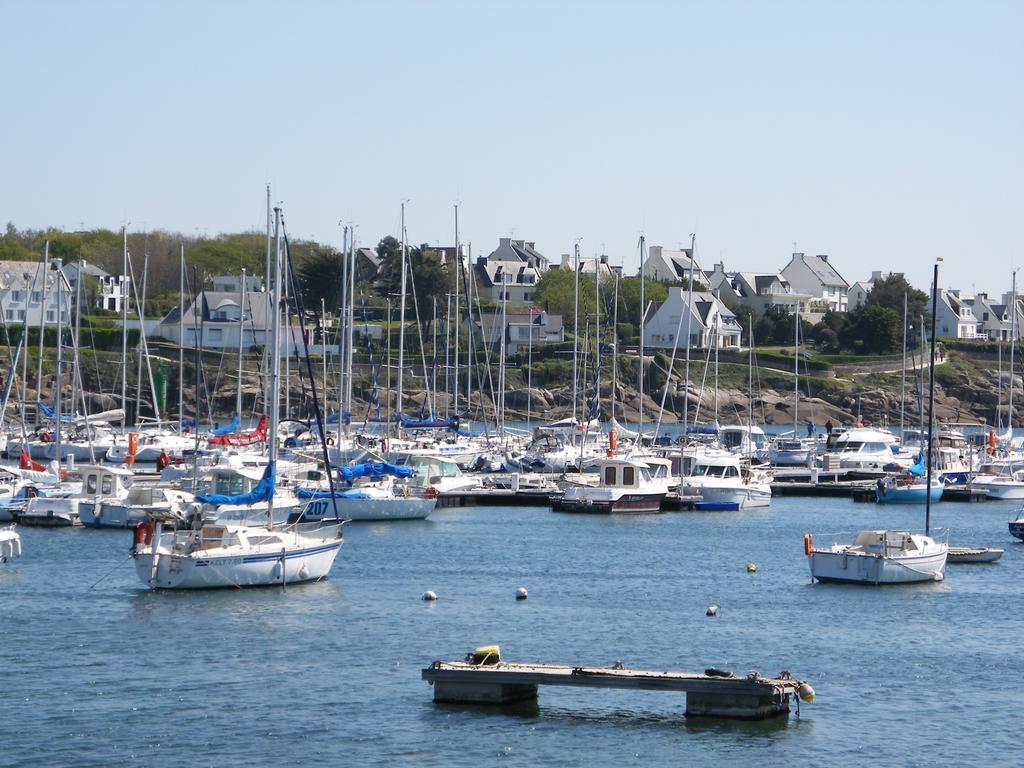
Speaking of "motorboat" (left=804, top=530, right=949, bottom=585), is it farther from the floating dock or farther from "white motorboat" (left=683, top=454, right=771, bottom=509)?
"white motorboat" (left=683, top=454, right=771, bottom=509)

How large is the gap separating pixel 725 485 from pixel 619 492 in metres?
5.86

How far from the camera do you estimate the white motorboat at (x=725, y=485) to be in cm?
6488

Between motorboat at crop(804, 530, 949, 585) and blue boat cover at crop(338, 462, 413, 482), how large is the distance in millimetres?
21443

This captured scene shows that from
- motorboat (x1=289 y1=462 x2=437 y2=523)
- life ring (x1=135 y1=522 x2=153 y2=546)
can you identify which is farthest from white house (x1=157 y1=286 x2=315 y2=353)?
life ring (x1=135 y1=522 x2=153 y2=546)

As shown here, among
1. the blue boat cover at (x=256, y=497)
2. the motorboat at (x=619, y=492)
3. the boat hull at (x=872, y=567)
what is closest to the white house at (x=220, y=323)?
the motorboat at (x=619, y=492)

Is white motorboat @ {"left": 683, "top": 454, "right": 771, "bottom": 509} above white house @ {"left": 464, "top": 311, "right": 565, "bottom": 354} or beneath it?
beneath

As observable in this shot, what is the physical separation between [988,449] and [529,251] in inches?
3930

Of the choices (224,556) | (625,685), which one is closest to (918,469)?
(224,556)

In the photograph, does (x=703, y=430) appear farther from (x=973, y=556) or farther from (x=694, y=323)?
(x=694, y=323)

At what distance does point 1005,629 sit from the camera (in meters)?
37.4

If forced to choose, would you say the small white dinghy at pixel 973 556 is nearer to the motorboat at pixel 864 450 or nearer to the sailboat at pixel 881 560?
the sailboat at pixel 881 560

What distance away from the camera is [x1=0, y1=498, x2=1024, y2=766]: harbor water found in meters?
26.0

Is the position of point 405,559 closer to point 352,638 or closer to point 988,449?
point 352,638

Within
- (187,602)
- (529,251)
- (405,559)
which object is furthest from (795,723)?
(529,251)
